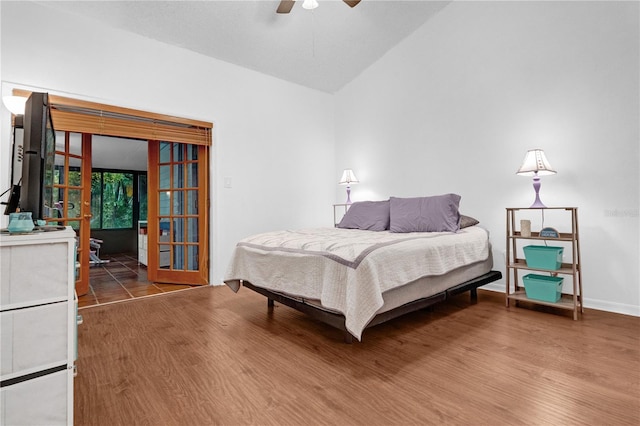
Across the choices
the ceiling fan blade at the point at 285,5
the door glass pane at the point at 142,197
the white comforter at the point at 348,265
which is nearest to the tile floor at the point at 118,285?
the white comforter at the point at 348,265

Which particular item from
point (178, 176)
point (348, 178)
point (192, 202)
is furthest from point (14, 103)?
point (348, 178)

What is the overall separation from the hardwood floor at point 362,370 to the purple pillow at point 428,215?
789 millimetres

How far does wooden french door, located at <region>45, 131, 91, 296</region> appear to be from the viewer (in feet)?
10.7

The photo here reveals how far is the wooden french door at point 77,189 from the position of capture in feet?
10.7

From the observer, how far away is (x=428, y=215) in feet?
9.89

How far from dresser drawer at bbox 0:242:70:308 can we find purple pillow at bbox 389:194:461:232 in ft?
8.56

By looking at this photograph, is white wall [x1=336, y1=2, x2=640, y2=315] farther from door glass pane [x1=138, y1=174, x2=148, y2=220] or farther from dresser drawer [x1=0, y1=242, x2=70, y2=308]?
door glass pane [x1=138, y1=174, x2=148, y2=220]

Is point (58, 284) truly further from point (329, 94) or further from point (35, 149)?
point (329, 94)

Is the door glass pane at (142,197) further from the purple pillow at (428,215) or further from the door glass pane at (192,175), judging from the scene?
the purple pillow at (428,215)

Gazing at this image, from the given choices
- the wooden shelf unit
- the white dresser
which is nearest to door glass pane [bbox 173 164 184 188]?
the white dresser

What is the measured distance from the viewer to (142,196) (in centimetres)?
714

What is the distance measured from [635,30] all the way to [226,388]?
3853 mm

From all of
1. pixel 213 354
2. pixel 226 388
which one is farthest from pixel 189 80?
pixel 226 388

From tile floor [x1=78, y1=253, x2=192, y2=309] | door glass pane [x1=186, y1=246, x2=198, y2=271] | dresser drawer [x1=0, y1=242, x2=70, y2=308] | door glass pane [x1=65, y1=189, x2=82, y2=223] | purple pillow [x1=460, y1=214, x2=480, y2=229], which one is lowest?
tile floor [x1=78, y1=253, x2=192, y2=309]
